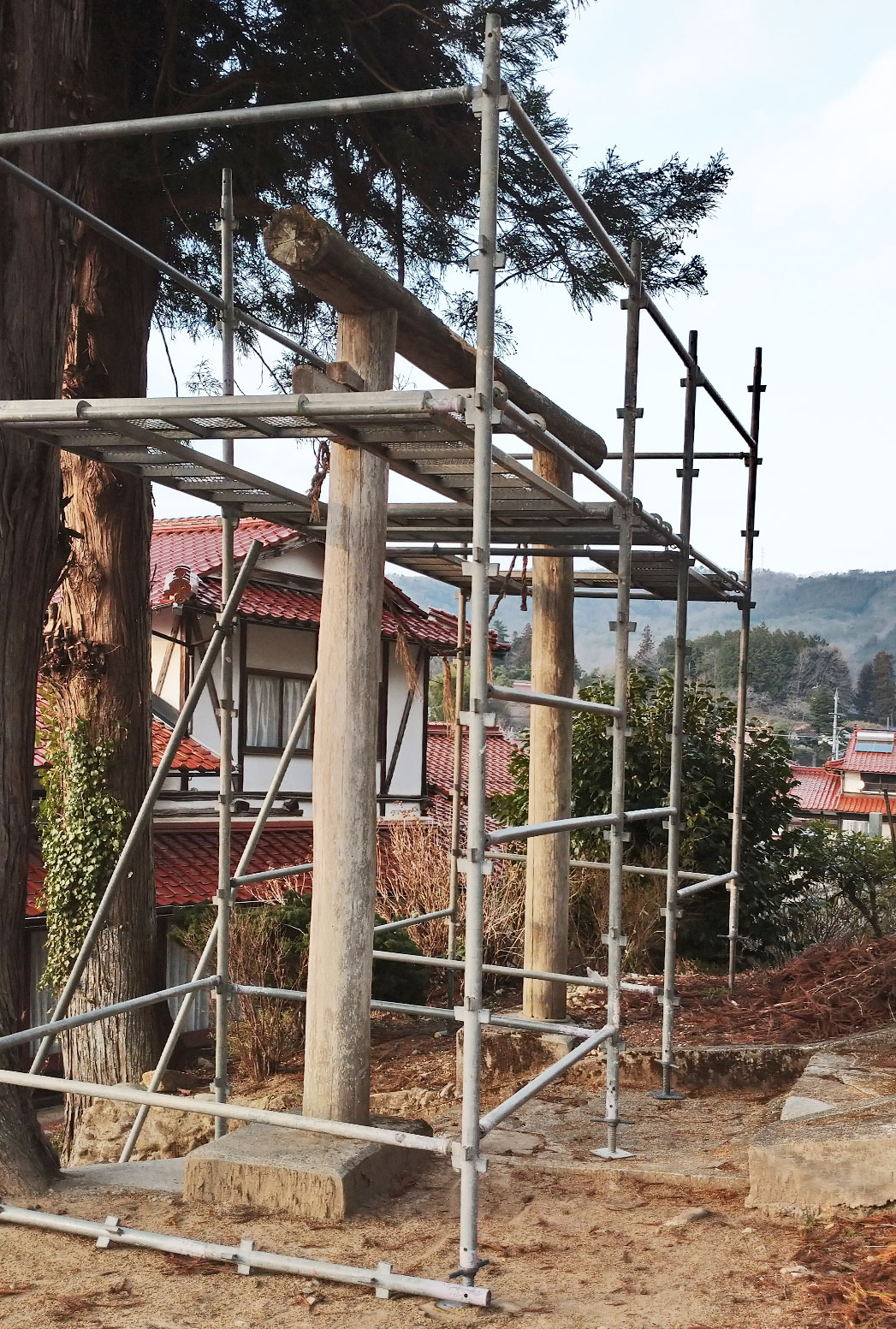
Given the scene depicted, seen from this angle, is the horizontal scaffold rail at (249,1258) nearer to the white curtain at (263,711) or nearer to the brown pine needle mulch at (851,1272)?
the brown pine needle mulch at (851,1272)

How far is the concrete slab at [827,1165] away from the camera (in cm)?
405

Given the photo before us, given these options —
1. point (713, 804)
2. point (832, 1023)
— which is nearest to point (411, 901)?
point (713, 804)

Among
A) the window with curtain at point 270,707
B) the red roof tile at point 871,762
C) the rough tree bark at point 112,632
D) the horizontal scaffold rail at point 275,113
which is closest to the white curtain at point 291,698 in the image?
the window with curtain at point 270,707

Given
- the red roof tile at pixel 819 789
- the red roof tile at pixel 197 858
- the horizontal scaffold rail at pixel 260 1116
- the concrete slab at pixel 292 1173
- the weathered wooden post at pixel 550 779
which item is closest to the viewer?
the horizontal scaffold rail at pixel 260 1116

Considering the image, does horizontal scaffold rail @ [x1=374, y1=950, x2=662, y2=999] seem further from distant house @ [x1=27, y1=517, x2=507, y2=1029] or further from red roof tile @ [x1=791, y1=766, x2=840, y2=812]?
red roof tile @ [x1=791, y1=766, x2=840, y2=812]

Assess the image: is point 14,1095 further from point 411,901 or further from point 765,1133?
point 411,901

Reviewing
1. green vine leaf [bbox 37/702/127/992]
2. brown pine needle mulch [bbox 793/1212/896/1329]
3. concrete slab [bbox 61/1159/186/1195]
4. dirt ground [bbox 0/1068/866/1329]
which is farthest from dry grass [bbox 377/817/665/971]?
brown pine needle mulch [bbox 793/1212/896/1329]

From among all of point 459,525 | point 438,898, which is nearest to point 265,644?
point 438,898

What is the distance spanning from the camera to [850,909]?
13844 mm

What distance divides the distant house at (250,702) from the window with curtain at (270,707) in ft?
0.06

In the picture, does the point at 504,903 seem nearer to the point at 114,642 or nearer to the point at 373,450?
the point at 114,642

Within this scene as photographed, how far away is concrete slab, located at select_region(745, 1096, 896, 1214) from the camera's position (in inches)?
159

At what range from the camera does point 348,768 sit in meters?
4.81

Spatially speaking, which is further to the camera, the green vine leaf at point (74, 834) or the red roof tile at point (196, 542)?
the red roof tile at point (196, 542)
